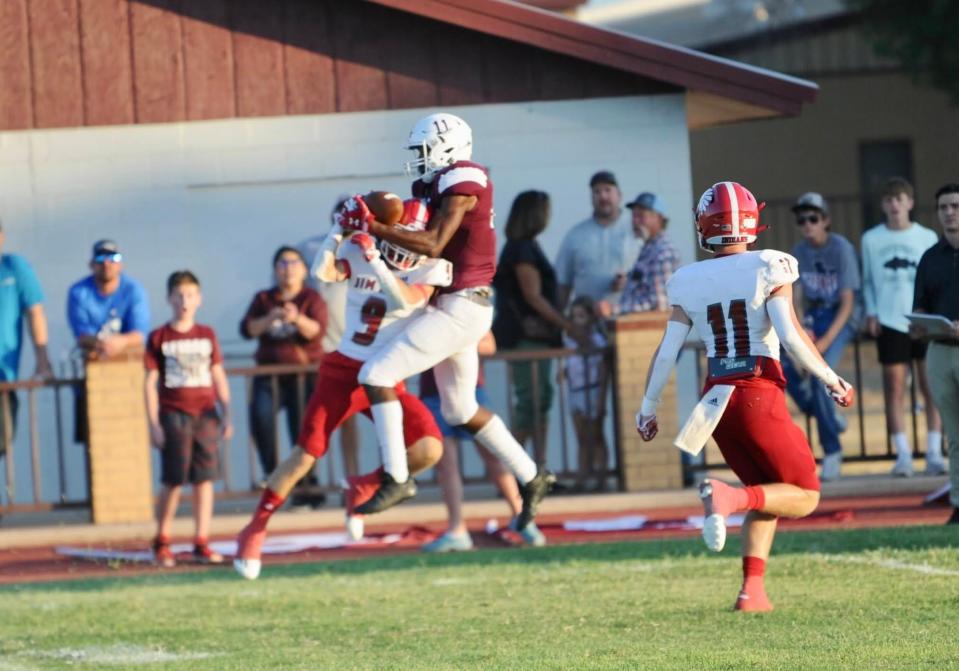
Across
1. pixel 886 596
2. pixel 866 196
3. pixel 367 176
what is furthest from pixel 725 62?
pixel 866 196

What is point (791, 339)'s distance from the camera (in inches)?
302

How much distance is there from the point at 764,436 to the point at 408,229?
6.72ft

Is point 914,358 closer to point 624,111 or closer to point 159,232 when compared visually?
point 624,111

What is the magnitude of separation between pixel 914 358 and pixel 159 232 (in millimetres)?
6266

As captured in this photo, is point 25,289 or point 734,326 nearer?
point 734,326

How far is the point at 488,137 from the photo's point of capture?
15.5m

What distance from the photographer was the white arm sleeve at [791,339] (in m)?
7.68

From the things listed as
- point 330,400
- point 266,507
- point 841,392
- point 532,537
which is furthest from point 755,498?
point 532,537

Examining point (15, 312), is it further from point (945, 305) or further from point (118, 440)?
point (945, 305)

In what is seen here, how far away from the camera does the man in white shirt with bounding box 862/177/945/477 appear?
13.4 m

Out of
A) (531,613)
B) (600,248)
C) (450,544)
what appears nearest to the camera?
(531,613)

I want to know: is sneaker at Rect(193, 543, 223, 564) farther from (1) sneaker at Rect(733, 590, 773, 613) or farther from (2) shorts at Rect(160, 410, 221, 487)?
(1) sneaker at Rect(733, 590, 773, 613)

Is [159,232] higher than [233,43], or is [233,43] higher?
[233,43]

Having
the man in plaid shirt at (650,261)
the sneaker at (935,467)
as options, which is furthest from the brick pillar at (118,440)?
the sneaker at (935,467)
